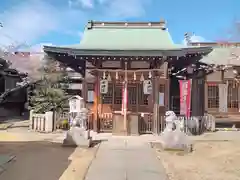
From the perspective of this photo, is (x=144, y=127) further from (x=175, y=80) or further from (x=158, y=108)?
(x=175, y=80)

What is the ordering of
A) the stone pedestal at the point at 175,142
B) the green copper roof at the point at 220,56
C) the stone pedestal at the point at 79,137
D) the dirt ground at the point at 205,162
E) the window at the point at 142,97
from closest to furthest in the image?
1. the dirt ground at the point at 205,162
2. the stone pedestal at the point at 175,142
3. the stone pedestal at the point at 79,137
4. the window at the point at 142,97
5. the green copper roof at the point at 220,56

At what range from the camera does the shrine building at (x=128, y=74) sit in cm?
1512

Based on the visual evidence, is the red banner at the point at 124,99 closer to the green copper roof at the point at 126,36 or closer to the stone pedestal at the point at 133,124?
the stone pedestal at the point at 133,124

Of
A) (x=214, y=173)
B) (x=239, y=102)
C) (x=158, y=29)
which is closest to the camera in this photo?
(x=214, y=173)

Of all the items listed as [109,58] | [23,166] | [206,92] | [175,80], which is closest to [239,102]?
[206,92]

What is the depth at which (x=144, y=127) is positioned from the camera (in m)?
16.0

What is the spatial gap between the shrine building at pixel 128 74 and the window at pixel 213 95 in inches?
188

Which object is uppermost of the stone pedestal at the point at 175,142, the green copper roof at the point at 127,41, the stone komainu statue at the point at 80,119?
the green copper roof at the point at 127,41

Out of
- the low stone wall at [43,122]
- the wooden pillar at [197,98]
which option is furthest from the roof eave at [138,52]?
the wooden pillar at [197,98]

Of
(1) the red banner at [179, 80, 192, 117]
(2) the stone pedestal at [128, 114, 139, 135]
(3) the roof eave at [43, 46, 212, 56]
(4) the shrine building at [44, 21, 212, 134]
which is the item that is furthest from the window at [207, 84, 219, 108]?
(2) the stone pedestal at [128, 114, 139, 135]

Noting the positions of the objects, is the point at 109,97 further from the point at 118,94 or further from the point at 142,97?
the point at 142,97

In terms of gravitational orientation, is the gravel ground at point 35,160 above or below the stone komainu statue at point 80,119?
below

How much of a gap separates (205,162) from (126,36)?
36.9 feet

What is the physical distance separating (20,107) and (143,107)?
1687 centimetres
